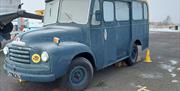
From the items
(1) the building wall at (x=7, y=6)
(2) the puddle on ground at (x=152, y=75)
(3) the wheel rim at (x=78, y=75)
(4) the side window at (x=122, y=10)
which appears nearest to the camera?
(3) the wheel rim at (x=78, y=75)

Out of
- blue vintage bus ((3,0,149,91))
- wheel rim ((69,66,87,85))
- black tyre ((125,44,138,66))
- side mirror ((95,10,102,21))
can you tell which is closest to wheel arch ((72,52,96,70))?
blue vintage bus ((3,0,149,91))

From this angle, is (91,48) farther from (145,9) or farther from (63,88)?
(145,9)

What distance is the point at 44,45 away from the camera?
5.29 m

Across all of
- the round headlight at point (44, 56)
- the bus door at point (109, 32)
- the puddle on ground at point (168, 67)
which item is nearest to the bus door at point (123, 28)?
the bus door at point (109, 32)

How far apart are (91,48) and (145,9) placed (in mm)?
3907

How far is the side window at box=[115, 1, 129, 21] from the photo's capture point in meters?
7.38

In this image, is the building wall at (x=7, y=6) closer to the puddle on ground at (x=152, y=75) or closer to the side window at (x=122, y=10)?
the side window at (x=122, y=10)

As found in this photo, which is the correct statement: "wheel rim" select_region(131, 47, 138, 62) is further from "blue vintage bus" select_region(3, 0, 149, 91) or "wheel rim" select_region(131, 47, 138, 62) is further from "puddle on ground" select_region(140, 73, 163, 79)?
"puddle on ground" select_region(140, 73, 163, 79)

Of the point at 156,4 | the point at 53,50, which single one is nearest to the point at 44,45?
the point at 53,50

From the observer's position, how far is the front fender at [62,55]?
5152 millimetres

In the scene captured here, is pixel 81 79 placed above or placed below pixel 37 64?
→ below

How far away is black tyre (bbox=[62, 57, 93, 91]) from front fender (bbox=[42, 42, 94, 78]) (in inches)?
8.7

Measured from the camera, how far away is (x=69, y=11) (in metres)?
6.37

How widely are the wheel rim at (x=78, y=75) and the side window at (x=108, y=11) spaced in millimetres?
1534
